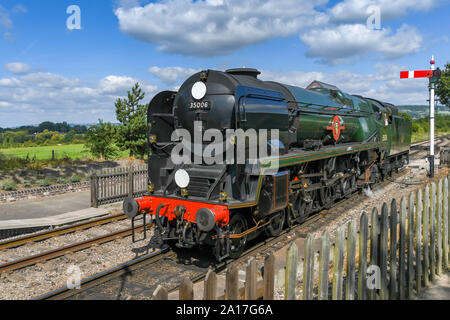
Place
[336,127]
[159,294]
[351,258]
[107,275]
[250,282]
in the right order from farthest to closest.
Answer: [336,127] → [107,275] → [351,258] → [250,282] → [159,294]

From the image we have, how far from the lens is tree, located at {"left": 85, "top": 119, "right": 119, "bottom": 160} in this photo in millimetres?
19339

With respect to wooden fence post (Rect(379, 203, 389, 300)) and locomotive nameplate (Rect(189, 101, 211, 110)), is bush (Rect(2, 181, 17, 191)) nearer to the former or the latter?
locomotive nameplate (Rect(189, 101, 211, 110))

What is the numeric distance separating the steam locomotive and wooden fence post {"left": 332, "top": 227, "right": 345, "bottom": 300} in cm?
232

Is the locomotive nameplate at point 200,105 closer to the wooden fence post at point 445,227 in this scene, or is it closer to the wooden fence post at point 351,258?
the wooden fence post at point 351,258

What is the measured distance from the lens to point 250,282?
2881mm

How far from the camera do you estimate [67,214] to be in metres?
10.2

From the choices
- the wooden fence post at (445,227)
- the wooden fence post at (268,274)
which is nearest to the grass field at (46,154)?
the wooden fence post at (445,227)

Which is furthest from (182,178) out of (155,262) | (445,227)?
(445,227)

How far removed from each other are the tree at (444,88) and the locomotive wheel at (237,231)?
98.9ft

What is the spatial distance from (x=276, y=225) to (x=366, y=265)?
3.91 meters

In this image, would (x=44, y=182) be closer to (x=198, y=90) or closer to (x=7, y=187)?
(x=7, y=187)

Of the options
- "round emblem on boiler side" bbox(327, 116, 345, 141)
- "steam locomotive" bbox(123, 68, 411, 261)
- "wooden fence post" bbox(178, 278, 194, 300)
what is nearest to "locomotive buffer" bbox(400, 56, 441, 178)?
"round emblem on boiler side" bbox(327, 116, 345, 141)

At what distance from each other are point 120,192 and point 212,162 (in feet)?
22.0
